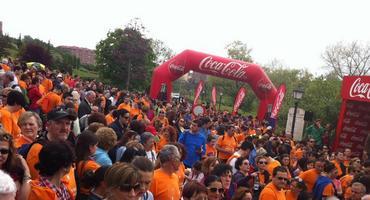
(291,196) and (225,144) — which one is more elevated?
(225,144)

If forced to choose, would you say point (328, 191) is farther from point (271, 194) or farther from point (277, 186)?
point (271, 194)

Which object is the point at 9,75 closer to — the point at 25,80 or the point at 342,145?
the point at 25,80

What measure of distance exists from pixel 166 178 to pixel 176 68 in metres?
20.4

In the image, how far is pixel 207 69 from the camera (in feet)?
84.0

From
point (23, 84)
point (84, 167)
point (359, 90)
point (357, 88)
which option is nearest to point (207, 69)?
point (357, 88)

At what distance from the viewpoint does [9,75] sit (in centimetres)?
1021

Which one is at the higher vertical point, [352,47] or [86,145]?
[352,47]

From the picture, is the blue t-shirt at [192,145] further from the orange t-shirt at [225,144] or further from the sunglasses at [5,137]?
the sunglasses at [5,137]

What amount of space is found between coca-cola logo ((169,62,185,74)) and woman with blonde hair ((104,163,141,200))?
2207 cm

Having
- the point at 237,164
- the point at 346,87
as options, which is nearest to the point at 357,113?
the point at 346,87

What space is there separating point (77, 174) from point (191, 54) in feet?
70.1

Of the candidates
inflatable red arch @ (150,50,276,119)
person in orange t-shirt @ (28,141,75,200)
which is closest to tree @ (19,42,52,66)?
inflatable red arch @ (150,50,276,119)

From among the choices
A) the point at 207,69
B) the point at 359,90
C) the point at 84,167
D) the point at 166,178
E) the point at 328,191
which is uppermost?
the point at 207,69

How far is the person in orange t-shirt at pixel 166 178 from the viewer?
17.3 feet
